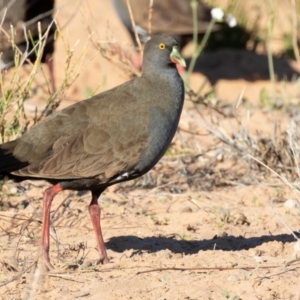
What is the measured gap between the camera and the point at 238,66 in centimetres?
1230

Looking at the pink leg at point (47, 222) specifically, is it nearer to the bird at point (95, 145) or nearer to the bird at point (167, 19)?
the bird at point (95, 145)

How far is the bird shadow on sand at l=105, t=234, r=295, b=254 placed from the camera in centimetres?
583

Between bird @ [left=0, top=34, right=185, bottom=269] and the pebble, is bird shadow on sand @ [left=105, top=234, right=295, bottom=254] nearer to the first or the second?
bird @ [left=0, top=34, right=185, bottom=269]

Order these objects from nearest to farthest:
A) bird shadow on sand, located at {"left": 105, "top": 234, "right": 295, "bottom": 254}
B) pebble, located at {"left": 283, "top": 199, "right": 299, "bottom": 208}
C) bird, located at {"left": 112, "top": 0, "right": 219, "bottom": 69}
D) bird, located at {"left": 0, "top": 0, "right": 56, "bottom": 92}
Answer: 1. bird shadow on sand, located at {"left": 105, "top": 234, "right": 295, "bottom": 254}
2. pebble, located at {"left": 283, "top": 199, "right": 299, "bottom": 208}
3. bird, located at {"left": 0, "top": 0, "right": 56, "bottom": 92}
4. bird, located at {"left": 112, "top": 0, "right": 219, "bottom": 69}

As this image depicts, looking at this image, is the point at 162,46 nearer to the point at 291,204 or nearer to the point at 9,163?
the point at 9,163

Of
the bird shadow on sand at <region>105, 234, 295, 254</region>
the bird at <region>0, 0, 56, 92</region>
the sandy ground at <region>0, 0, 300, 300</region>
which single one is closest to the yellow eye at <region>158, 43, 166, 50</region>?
the sandy ground at <region>0, 0, 300, 300</region>

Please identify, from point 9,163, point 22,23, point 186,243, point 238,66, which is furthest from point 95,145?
point 238,66

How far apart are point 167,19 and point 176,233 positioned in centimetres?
606

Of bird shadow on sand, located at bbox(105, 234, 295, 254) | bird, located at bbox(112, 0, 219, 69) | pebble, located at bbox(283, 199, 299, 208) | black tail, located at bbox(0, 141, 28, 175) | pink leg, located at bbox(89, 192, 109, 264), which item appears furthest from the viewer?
bird, located at bbox(112, 0, 219, 69)

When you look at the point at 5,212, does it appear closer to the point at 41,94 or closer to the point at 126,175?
the point at 126,175

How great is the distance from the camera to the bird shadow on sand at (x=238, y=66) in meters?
12.0

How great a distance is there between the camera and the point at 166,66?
232 inches

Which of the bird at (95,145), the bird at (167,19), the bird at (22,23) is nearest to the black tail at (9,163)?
the bird at (95,145)

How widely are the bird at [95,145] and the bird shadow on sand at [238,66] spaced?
624 cm
